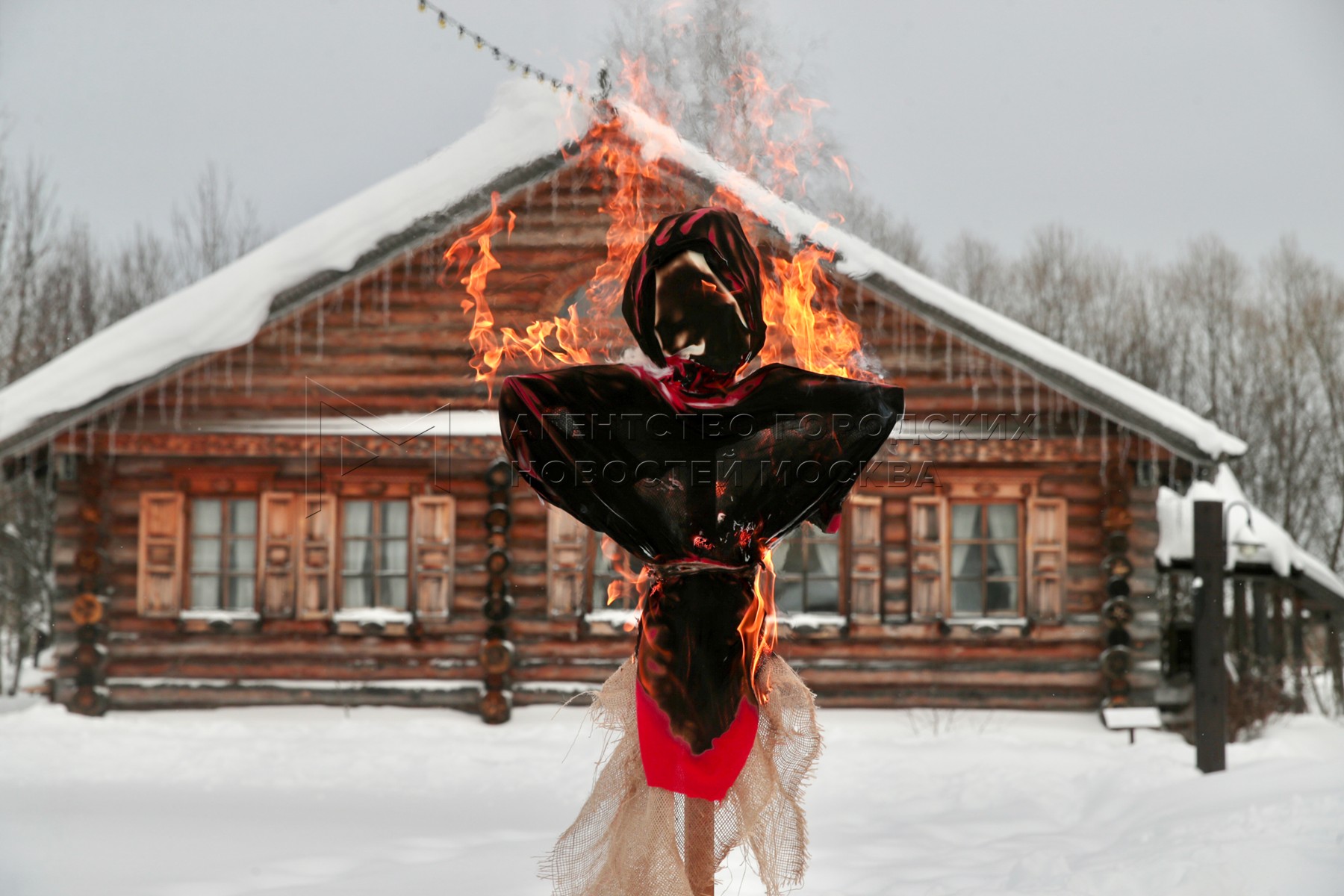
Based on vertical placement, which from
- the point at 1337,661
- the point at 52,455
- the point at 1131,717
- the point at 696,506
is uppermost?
the point at 52,455

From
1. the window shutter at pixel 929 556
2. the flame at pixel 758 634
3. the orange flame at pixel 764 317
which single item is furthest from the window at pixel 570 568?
the flame at pixel 758 634

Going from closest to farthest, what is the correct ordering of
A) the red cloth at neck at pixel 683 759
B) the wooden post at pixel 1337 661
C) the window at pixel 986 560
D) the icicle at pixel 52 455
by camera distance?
the red cloth at neck at pixel 683 759
the icicle at pixel 52 455
the window at pixel 986 560
the wooden post at pixel 1337 661

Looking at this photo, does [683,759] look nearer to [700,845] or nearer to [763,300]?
[700,845]

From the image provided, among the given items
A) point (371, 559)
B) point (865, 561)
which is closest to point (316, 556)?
point (371, 559)

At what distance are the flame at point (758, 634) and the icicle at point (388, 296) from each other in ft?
24.8

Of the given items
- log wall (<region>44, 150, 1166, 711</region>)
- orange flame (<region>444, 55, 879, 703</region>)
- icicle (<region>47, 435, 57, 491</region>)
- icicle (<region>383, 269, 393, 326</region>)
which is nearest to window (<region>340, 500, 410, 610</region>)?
log wall (<region>44, 150, 1166, 711</region>)

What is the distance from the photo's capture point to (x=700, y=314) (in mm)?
2684

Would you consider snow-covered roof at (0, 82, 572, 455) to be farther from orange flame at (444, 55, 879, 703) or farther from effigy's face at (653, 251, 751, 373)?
effigy's face at (653, 251, 751, 373)

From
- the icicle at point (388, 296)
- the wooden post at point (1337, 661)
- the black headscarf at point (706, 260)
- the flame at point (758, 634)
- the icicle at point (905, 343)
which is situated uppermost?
the icicle at point (388, 296)

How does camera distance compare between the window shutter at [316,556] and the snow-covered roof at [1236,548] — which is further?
the snow-covered roof at [1236,548]

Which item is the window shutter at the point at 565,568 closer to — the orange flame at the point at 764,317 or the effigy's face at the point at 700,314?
the orange flame at the point at 764,317

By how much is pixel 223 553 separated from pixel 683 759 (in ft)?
28.5

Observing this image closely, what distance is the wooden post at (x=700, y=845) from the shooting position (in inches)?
104

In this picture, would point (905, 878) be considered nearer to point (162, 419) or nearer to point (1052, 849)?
point (1052, 849)
